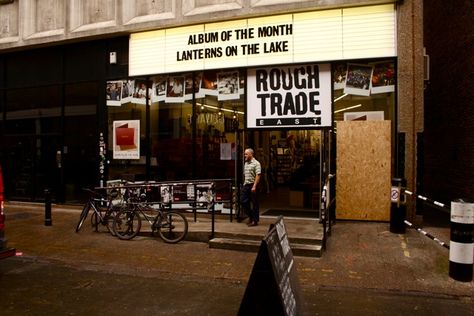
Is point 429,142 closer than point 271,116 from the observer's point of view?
No

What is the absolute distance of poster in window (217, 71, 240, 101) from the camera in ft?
39.1

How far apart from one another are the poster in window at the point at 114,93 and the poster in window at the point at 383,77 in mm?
7589

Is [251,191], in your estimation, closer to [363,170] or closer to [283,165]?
[363,170]

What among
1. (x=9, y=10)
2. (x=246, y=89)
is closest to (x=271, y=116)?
(x=246, y=89)

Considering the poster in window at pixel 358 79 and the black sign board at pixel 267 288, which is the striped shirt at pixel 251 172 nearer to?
the poster in window at pixel 358 79

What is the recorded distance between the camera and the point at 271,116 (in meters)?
11.4

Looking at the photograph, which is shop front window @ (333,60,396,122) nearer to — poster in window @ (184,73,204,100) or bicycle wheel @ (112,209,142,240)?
poster in window @ (184,73,204,100)

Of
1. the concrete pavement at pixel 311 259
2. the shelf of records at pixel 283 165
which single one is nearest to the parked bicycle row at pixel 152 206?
the concrete pavement at pixel 311 259

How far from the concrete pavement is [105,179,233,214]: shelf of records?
2.58ft

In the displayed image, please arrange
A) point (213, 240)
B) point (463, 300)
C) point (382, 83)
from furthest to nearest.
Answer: point (382, 83) → point (213, 240) → point (463, 300)

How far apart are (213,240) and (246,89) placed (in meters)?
4.69

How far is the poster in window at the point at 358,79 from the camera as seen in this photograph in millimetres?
10773

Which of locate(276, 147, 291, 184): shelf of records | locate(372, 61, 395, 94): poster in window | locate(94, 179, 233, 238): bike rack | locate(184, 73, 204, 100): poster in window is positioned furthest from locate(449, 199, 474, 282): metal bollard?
locate(276, 147, 291, 184): shelf of records

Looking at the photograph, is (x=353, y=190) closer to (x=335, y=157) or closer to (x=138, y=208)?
(x=335, y=157)
